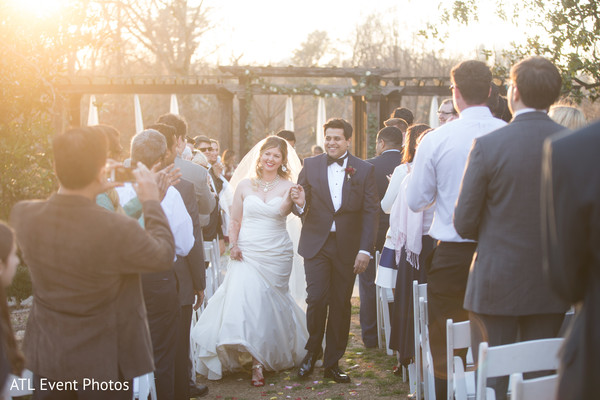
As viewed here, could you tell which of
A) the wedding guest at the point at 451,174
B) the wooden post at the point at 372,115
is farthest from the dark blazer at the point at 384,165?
the wooden post at the point at 372,115

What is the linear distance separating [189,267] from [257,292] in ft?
4.58

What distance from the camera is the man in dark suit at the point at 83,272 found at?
2803mm

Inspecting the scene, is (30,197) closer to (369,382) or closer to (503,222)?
(369,382)

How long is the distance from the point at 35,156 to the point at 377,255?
158 inches

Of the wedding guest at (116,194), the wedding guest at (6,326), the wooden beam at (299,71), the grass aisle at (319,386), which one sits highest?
the wooden beam at (299,71)

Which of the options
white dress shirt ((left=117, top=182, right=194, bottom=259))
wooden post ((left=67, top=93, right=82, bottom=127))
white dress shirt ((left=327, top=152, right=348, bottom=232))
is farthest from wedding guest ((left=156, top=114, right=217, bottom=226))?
wooden post ((left=67, top=93, right=82, bottom=127))

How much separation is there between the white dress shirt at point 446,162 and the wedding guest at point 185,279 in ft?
5.62

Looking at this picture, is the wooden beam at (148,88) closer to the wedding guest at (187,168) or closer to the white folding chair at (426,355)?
the wedding guest at (187,168)

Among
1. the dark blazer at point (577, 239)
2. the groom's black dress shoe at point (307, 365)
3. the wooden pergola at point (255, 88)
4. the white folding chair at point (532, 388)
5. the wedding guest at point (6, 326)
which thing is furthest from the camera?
the wooden pergola at point (255, 88)

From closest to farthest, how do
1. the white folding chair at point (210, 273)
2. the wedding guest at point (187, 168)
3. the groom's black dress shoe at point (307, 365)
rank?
the wedding guest at point (187, 168) < the groom's black dress shoe at point (307, 365) < the white folding chair at point (210, 273)

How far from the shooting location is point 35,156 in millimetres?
7781

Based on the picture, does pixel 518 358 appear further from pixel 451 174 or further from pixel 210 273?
pixel 210 273

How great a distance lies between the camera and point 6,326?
240cm

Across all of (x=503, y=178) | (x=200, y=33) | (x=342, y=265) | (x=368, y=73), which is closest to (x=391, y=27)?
(x=200, y=33)
